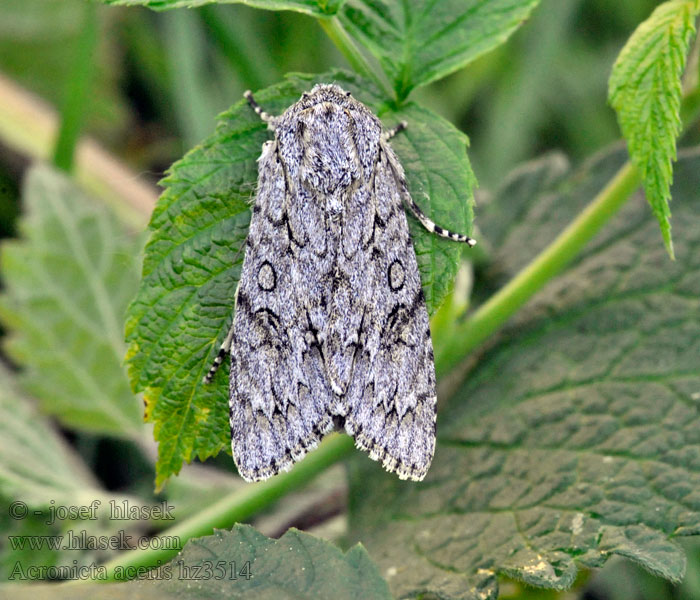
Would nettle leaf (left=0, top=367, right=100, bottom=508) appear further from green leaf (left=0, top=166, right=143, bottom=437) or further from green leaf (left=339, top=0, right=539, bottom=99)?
green leaf (left=339, top=0, right=539, bottom=99)

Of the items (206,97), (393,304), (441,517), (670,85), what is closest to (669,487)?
(441,517)

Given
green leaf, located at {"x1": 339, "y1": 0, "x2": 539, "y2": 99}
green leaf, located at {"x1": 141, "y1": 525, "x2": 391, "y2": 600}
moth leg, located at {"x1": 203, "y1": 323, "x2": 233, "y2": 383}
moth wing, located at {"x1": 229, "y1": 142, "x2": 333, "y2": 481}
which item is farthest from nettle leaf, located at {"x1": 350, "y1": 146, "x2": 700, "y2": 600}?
green leaf, located at {"x1": 339, "y1": 0, "x2": 539, "y2": 99}

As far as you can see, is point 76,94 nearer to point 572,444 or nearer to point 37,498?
point 37,498

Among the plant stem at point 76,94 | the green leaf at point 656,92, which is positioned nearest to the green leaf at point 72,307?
the plant stem at point 76,94

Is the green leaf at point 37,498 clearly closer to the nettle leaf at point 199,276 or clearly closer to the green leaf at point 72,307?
the green leaf at point 72,307

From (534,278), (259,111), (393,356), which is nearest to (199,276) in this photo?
(259,111)

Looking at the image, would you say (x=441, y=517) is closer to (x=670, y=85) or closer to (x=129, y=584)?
(x=129, y=584)
